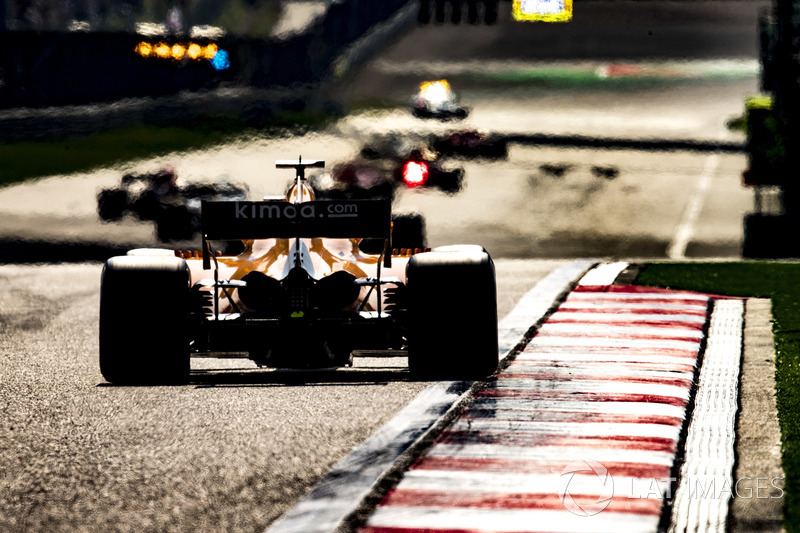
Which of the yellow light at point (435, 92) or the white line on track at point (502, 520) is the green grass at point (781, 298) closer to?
the white line on track at point (502, 520)

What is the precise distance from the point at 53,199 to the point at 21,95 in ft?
43.6

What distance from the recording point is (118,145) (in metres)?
41.9

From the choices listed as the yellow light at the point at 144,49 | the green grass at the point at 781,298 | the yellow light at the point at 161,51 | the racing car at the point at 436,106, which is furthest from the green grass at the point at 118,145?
the green grass at the point at 781,298

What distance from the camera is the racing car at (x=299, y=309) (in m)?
10.7

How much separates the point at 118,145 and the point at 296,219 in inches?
1257

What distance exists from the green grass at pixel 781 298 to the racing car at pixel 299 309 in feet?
7.73

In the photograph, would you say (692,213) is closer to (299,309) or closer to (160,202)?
(160,202)

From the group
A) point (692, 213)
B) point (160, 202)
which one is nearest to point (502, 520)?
point (160, 202)

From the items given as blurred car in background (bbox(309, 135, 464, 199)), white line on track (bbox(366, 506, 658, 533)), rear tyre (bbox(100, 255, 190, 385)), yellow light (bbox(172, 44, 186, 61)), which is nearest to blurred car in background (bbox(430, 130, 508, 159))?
blurred car in background (bbox(309, 135, 464, 199))

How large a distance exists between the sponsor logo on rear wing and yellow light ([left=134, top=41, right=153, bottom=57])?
2786 centimetres

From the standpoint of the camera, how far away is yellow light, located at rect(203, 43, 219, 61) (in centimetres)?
3734

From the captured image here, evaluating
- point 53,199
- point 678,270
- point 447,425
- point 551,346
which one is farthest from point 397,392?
point 53,199

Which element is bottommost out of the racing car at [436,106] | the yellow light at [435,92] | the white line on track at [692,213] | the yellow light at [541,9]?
the white line on track at [692,213]

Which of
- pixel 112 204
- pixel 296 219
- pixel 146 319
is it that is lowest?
pixel 112 204
